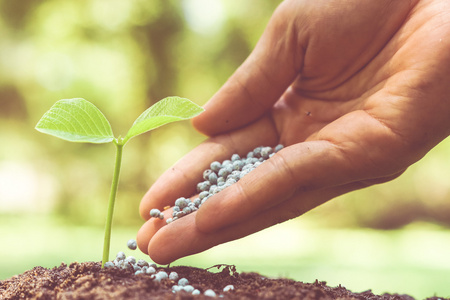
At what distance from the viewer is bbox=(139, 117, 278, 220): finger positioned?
163 cm

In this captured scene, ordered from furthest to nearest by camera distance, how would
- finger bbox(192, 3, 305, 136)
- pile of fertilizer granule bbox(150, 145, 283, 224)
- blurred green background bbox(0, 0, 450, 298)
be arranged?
blurred green background bbox(0, 0, 450, 298)
finger bbox(192, 3, 305, 136)
pile of fertilizer granule bbox(150, 145, 283, 224)

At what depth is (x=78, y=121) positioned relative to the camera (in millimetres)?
1162

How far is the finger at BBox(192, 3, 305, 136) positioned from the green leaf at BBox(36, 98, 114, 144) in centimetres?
71

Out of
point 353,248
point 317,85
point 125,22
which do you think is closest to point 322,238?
point 353,248

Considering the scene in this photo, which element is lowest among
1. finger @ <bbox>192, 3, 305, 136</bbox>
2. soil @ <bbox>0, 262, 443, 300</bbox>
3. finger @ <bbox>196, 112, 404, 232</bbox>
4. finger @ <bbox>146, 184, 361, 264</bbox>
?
soil @ <bbox>0, 262, 443, 300</bbox>

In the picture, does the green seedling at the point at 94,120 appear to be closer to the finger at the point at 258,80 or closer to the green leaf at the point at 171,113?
the green leaf at the point at 171,113

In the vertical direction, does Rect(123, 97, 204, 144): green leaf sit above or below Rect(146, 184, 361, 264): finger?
above

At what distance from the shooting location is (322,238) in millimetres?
4418

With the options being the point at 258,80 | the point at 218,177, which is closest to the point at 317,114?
the point at 258,80

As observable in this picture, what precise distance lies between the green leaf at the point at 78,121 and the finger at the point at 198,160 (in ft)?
1.63

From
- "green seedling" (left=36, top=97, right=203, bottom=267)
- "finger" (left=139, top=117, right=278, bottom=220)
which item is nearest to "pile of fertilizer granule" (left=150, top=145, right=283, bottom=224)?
"finger" (left=139, top=117, right=278, bottom=220)

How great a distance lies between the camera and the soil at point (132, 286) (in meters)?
0.97

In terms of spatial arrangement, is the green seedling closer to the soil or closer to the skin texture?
the soil

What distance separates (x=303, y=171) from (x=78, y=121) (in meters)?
0.68
